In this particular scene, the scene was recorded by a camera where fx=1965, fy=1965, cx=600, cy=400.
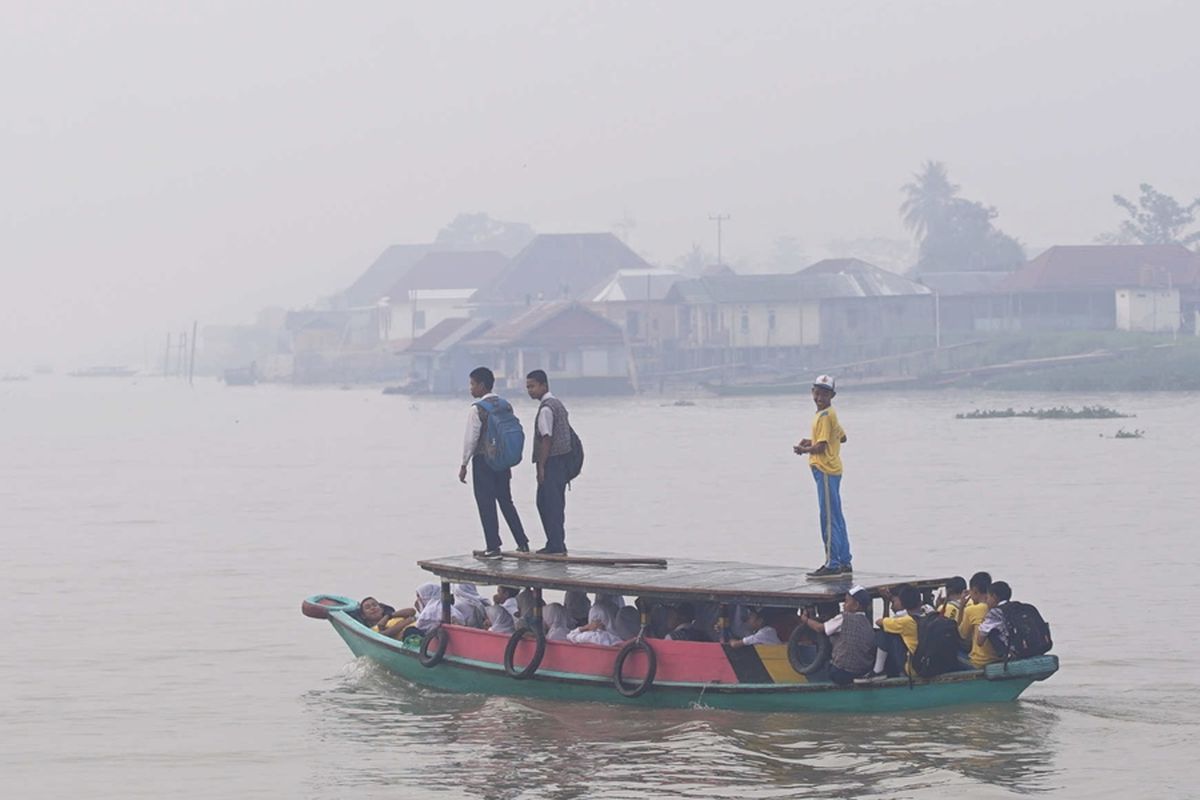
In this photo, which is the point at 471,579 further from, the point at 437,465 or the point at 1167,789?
the point at 437,465

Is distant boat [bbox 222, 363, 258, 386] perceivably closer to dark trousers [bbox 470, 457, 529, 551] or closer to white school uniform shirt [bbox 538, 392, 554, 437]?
dark trousers [bbox 470, 457, 529, 551]

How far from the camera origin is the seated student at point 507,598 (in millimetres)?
13938

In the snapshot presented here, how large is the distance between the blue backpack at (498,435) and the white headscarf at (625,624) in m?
1.42

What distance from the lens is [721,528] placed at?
27.9m

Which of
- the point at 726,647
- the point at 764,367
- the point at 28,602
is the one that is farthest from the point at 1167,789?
the point at 764,367

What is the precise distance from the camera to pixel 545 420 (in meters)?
13.7

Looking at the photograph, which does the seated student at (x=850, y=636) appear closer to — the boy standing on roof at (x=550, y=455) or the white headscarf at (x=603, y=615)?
the white headscarf at (x=603, y=615)

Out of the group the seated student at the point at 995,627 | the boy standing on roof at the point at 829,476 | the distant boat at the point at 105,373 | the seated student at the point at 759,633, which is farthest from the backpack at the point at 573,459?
the distant boat at the point at 105,373

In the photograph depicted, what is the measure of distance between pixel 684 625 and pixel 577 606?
3.10 feet

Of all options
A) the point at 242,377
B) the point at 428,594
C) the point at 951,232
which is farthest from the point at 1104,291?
the point at 428,594

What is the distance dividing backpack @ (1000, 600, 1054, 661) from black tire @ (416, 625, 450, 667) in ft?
13.2

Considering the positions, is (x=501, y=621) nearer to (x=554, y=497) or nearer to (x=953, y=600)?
(x=554, y=497)

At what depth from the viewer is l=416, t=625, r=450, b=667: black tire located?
1395cm

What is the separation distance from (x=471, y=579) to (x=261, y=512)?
761 inches
